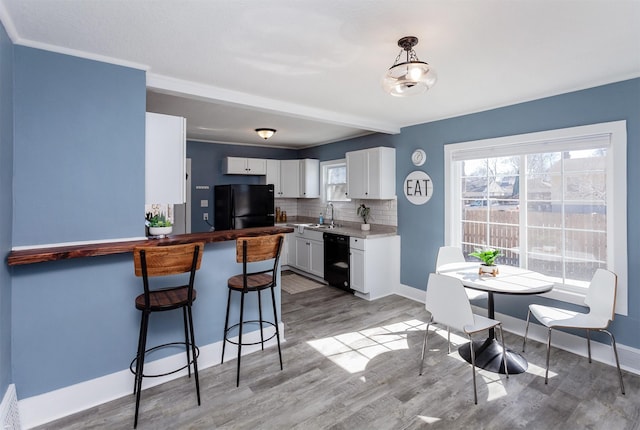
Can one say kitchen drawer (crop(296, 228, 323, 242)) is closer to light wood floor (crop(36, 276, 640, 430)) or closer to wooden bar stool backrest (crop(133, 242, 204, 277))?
light wood floor (crop(36, 276, 640, 430))

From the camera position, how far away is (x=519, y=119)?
343cm

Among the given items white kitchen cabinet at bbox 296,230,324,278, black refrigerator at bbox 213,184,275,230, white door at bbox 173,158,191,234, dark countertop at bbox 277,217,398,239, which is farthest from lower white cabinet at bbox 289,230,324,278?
white door at bbox 173,158,191,234

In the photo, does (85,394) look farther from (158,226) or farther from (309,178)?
(309,178)

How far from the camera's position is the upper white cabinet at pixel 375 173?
15.5ft

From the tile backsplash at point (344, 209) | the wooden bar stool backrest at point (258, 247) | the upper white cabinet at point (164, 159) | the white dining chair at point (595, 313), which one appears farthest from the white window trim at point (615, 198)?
the upper white cabinet at point (164, 159)

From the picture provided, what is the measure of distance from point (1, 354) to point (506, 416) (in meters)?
3.08

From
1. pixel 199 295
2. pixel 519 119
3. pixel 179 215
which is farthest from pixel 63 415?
pixel 519 119

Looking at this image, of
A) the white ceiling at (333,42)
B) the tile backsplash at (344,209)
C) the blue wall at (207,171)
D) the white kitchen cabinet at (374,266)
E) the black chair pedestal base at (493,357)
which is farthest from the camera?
the blue wall at (207,171)

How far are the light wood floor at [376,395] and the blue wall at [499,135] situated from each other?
70 cm

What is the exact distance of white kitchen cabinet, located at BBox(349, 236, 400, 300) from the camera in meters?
4.50

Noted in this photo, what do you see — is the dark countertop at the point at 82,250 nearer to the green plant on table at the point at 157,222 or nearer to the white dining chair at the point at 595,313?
the green plant on table at the point at 157,222

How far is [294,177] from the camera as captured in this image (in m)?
6.46

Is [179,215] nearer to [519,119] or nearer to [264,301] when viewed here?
[264,301]

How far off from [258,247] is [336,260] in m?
2.73
